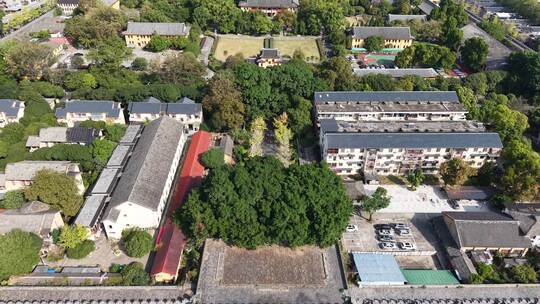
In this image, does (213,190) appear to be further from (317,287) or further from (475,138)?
(475,138)

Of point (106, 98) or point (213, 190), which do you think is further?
point (106, 98)

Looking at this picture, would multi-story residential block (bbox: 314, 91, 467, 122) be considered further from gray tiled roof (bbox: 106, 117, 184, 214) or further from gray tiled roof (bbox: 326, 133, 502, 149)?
gray tiled roof (bbox: 106, 117, 184, 214)

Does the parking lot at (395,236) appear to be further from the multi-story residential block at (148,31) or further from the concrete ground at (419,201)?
the multi-story residential block at (148,31)

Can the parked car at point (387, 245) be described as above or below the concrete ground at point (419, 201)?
below

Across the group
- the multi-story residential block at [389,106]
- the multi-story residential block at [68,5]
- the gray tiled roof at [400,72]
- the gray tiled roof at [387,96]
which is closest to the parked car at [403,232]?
the multi-story residential block at [389,106]

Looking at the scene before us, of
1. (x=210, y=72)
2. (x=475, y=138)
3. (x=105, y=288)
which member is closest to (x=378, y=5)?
(x=210, y=72)

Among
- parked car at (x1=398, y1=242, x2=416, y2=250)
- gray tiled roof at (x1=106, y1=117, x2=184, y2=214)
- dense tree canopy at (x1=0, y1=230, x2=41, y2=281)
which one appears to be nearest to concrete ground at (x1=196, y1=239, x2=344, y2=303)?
parked car at (x1=398, y1=242, x2=416, y2=250)

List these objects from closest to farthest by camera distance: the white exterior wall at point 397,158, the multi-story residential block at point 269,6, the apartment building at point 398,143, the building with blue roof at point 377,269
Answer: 1. the building with blue roof at point 377,269
2. the apartment building at point 398,143
3. the white exterior wall at point 397,158
4. the multi-story residential block at point 269,6
